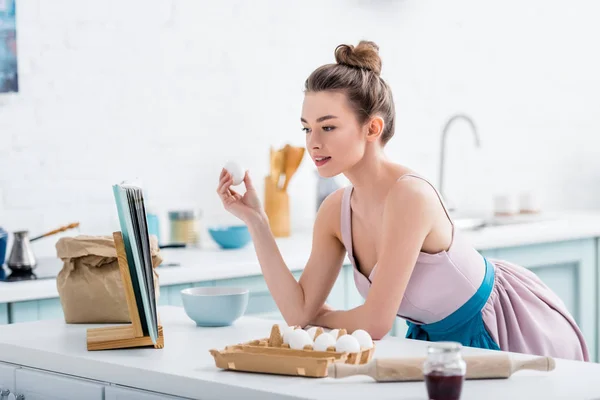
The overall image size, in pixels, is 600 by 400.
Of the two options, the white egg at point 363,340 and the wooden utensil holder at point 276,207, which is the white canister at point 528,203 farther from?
the white egg at point 363,340

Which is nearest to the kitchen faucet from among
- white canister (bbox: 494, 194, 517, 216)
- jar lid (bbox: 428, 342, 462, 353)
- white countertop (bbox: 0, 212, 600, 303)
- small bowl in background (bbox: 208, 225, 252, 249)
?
white canister (bbox: 494, 194, 517, 216)

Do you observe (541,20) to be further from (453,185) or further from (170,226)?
(170,226)

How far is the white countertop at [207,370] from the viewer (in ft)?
4.78

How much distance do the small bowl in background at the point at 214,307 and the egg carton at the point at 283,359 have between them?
37 cm

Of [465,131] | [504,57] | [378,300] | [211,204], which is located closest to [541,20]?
[504,57]

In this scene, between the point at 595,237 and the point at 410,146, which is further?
the point at 410,146

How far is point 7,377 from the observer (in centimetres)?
195

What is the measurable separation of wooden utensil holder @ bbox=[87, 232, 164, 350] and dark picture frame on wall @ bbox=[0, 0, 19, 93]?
1.63 meters

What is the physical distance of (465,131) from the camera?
4.77m

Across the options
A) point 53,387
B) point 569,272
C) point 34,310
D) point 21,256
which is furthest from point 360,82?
point 569,272

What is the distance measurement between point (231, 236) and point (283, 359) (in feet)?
6.42

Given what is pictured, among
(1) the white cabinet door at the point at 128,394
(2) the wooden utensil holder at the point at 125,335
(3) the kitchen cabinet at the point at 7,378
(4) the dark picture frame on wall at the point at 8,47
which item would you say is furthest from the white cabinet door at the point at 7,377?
(4) the dark picture frame on wall at the point at 8,47

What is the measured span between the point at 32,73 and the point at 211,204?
36.2 inches

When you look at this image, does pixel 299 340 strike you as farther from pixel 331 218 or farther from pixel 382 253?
pixel 331 218
